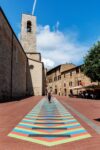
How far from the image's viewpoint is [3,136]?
639 centimetres

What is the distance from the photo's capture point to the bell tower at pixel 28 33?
56.9 meters

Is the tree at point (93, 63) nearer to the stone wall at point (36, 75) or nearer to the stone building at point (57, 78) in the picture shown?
the stone wall at point (36, 75)

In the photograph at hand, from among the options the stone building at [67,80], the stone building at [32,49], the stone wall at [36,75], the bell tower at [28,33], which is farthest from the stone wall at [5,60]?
the bell tower at [28,33]

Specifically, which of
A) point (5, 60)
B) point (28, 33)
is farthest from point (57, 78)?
point (5, 60)

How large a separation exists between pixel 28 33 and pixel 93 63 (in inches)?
1045

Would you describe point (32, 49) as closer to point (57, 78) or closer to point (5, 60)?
point (57, 78)

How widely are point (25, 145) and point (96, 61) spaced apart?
30809 millimetres

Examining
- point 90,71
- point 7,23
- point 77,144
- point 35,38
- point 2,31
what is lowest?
point 77,144

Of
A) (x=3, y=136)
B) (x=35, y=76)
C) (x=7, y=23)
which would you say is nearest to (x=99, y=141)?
(x=3, y=136)

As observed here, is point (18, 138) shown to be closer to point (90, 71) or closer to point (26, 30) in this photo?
point (90, 71)

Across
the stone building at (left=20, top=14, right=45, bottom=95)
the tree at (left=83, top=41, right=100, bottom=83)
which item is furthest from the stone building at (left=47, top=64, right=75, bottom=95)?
the tree at (left=83, top=41, right=100, bottom=83)

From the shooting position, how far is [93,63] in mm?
35406

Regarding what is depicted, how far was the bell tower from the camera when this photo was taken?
187 feet

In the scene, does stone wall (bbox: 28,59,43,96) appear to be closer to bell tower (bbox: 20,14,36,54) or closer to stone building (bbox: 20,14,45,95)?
stone building (bbox: 20,14,45,95)
